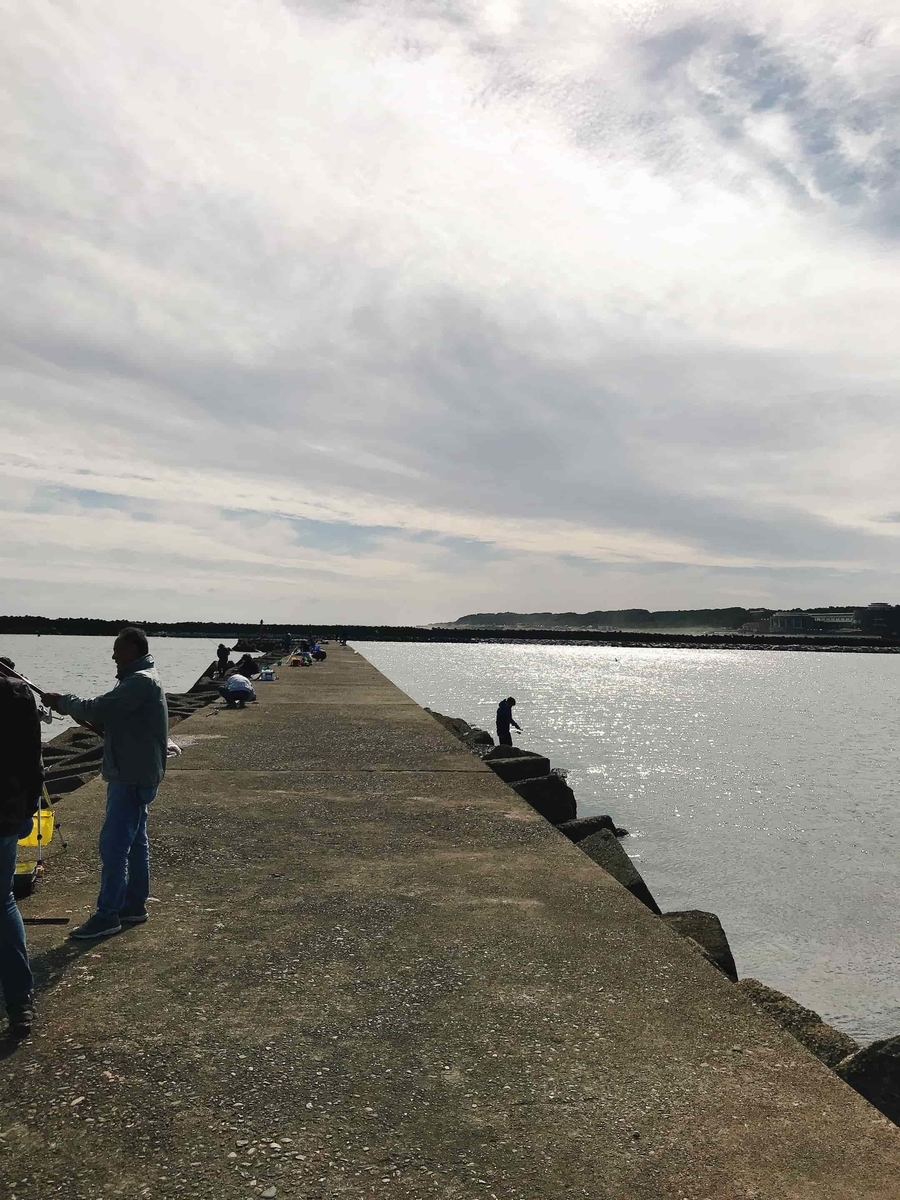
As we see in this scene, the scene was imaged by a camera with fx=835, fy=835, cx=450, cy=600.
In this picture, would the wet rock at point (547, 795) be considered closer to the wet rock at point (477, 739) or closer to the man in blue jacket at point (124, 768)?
the man in blue jacket at point (124, 768)

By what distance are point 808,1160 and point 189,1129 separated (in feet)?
6.89

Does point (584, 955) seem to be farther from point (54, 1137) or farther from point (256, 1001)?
point (54, 1137)

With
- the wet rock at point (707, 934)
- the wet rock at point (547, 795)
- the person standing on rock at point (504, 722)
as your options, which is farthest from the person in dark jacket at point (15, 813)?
the person standing on rock at point (504, 722)

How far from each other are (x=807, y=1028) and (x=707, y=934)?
158 centimetres

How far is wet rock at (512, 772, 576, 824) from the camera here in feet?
36.6

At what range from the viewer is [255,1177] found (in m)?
2.63

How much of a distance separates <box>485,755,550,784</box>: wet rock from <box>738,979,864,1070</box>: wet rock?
750cm

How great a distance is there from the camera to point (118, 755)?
4.50m

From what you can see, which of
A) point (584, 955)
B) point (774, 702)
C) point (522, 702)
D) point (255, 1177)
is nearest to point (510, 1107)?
point (255, 1177)

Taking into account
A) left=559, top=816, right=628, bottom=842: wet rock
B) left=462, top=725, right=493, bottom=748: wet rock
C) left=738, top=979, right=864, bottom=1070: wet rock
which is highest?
left=738, top=979, right=864, bottom=1070: wet rock

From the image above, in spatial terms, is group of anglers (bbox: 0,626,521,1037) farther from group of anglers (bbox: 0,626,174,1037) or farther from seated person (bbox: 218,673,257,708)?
seated person (bbox: 218,673,257,708)

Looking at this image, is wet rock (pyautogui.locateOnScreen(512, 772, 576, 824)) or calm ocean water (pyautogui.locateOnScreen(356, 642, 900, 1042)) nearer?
calm ocean water (pyautogui.locateOnScreen(356, 642, 900, 1042))

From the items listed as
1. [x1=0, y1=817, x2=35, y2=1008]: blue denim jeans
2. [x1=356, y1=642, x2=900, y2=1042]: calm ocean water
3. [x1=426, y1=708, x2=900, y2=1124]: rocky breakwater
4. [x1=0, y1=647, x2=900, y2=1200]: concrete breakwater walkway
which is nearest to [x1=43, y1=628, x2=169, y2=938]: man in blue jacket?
[x1=0, y1=647, x2=900, y2=1200]: concrete breakwater walkway

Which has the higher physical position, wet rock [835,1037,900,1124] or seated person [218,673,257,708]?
seated person [218,673,257,708]
